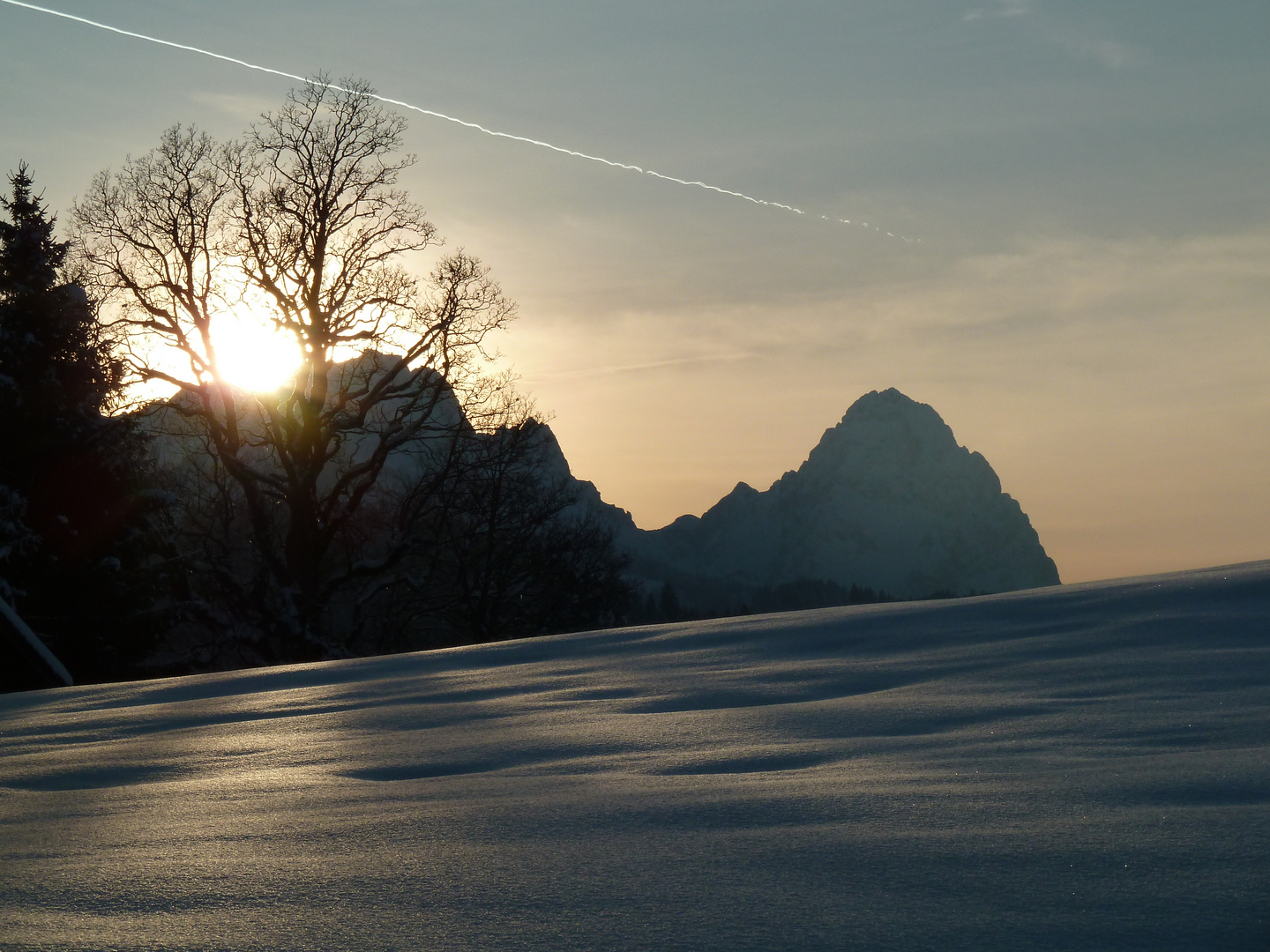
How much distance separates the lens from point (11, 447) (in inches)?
590

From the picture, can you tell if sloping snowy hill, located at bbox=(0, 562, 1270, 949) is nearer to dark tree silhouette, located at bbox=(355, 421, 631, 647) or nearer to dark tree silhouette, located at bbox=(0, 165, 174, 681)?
dark tree silhouette, located at bbox=(0, 165, 174, 681)

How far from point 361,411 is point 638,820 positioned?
16.6 metres

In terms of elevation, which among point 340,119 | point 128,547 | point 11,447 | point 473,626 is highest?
point 340,119

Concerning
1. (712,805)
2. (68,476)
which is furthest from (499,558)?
(712,805)

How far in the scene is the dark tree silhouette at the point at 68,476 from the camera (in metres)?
15.0

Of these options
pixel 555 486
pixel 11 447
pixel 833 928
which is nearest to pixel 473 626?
pixel 555 486

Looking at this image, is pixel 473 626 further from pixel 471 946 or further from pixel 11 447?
pixel 471 946

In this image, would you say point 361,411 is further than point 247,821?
Yes

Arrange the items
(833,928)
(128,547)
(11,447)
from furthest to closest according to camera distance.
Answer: (128,547) → (11,447) → (833,928)

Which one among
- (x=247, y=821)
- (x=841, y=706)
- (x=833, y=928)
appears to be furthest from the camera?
(x=841, y=706)

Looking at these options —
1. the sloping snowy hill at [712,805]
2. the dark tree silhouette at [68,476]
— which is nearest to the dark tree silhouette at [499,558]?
the dark tree silhouette at [68,476]

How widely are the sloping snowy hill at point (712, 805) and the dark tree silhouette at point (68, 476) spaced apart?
524 inches

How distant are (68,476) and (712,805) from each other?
54.4 ft

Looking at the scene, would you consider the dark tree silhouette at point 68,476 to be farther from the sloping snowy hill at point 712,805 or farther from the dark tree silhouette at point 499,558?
the sloping snowy hill at point 712,805
